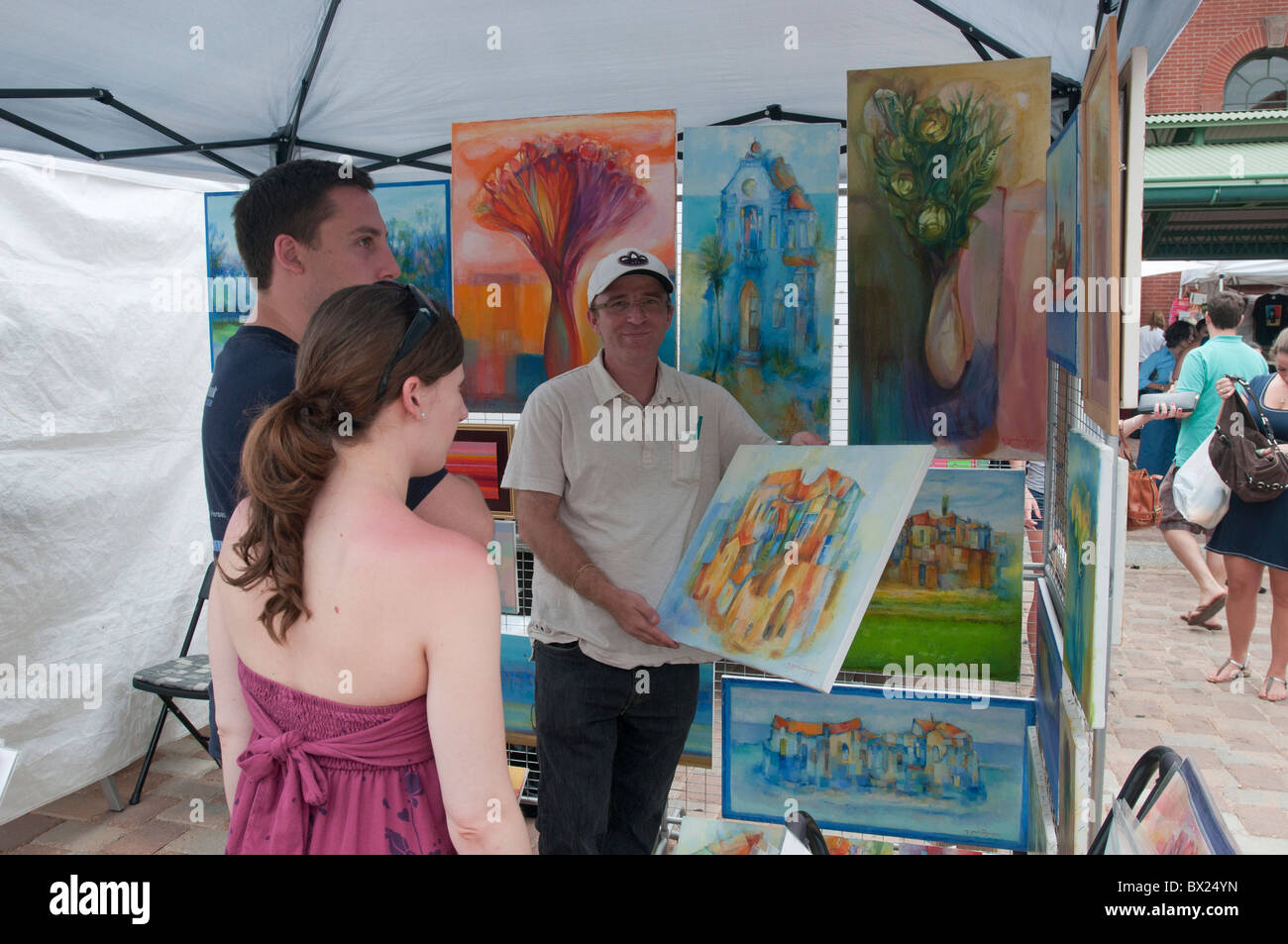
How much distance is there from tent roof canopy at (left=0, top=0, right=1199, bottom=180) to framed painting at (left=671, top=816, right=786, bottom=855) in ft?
7.11

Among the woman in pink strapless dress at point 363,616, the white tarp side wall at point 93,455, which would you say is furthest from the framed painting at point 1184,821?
the white tarp side wall at point 93,455

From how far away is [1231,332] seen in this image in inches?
191

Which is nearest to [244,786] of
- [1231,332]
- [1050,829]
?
[1050,829]

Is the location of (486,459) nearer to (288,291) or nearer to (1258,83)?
(288,291)

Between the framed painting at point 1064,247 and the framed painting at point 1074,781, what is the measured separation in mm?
652

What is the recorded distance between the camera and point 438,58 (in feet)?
8.91

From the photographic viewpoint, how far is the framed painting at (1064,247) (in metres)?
1.73

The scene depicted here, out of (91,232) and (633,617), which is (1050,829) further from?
(91,232)

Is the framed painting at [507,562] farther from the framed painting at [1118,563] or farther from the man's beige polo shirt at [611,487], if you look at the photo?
the framed painting at [1118,563]

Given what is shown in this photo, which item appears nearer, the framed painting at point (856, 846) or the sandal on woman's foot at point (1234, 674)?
the framed painting at point (856, 846)

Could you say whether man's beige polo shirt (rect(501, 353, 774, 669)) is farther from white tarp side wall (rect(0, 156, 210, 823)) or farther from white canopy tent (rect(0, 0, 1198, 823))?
white tarp side wall (rect(0, 156, 210, 823))

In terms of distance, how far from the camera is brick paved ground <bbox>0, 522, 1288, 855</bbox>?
3.37 meters

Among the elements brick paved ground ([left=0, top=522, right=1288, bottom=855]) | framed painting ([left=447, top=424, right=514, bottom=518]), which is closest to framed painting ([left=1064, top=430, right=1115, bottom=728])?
framed painting ([left=447, top=424, right=514, bottom=518])

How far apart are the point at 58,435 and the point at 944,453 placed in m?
3.29
